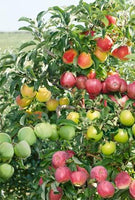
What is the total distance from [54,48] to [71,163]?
0.73m

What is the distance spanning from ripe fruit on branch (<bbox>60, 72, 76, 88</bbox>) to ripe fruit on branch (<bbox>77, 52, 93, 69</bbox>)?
0.29 ft

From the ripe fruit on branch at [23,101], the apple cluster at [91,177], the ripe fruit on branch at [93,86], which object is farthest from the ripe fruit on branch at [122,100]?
the ripe fruit on branch at [23,101]

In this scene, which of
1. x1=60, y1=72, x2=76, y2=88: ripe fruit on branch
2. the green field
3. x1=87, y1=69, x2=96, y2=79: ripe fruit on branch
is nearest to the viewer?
x1=60, y1=72, x2=76, y2=88: ripe fruit on branch

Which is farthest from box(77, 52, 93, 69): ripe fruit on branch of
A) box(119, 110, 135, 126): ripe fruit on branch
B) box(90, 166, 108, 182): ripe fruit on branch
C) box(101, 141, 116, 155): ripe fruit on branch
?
box(90, 166, 108, 182): ripe fruit on branch

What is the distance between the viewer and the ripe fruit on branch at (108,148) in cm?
247

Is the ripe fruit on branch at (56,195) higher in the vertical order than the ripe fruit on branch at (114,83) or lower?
lower

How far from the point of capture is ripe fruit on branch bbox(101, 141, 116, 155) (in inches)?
97.3

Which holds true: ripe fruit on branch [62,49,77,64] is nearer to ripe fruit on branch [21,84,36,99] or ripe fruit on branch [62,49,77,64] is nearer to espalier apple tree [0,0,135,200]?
espalier apple tree [0,0,135,200]

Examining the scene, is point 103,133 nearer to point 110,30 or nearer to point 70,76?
point 70,76

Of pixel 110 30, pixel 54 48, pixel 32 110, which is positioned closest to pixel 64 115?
pixel 32 110

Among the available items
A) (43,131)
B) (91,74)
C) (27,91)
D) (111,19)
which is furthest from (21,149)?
(111,19)

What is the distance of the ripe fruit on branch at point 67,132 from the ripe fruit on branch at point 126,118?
0.95ft

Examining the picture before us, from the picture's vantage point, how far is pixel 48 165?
2688 millimetres

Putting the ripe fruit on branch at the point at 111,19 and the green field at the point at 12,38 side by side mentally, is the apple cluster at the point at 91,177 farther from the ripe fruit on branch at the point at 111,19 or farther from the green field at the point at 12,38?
the green field at the point at 12,38
